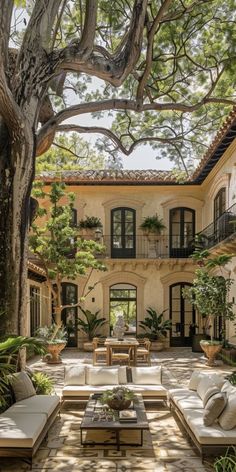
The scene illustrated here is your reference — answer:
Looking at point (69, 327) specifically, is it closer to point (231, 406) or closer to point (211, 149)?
point (211, 149)

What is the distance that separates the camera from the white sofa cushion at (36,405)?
7.00 metres

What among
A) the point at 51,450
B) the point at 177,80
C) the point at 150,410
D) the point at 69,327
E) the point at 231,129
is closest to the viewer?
the point at 51,450

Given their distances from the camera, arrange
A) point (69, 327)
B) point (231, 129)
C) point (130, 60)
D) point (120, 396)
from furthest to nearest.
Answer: point (69, 327) < point (231, 129) < point (130, 60) < point (120, 396)

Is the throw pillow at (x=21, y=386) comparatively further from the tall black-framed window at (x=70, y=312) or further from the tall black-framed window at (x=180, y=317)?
the tall black-framed window at (x=180, y=317)

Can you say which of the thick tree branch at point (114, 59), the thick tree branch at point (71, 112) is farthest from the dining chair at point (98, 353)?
the thick tree branch at point (114, 59)

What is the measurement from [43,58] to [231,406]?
5.98 meters

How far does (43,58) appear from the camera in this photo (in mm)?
7836

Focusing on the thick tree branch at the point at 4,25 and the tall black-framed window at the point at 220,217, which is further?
the tall black-framed window at the point at 220,217

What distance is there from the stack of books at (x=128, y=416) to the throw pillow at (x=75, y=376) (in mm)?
2098

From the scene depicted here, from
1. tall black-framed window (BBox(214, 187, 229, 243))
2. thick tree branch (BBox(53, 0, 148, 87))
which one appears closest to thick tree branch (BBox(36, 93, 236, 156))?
thick tree branch (BBox(53, 0, 148, 87))

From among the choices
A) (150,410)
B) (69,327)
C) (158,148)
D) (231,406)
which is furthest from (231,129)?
(69,327)

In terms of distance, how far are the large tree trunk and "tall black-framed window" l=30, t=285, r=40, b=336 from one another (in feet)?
30.5

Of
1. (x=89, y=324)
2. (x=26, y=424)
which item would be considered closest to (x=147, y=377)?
(x=26, y=424)

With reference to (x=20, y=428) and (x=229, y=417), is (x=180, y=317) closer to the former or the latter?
(x=229, y=417)
